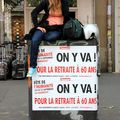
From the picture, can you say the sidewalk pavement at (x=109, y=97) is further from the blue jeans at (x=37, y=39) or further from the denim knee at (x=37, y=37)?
the denim knee at (x=37, y=37)

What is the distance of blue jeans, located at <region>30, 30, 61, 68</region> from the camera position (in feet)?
23.9

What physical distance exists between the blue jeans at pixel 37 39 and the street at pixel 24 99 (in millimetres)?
1563

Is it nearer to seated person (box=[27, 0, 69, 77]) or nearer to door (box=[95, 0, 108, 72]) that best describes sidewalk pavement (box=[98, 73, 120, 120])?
door (box=[95, 0, 108, 72])

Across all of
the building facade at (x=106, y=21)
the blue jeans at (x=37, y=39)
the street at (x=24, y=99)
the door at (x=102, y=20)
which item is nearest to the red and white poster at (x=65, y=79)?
the blue jeans at (x=37, y=39)

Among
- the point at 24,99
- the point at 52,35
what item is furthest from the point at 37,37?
the point at 24,99

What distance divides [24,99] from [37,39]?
3545 millimetres

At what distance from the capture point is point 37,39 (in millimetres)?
7289

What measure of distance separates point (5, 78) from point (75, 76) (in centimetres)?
726

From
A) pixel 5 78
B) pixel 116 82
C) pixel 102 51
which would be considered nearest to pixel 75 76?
pixel 116 82

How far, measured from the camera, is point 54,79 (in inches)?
293

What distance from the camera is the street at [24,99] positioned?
8.77 m

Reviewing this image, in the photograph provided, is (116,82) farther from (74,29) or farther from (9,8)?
(74,29)

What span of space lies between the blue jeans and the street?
1.56 meters

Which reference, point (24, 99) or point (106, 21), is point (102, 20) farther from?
point (24, 99)
